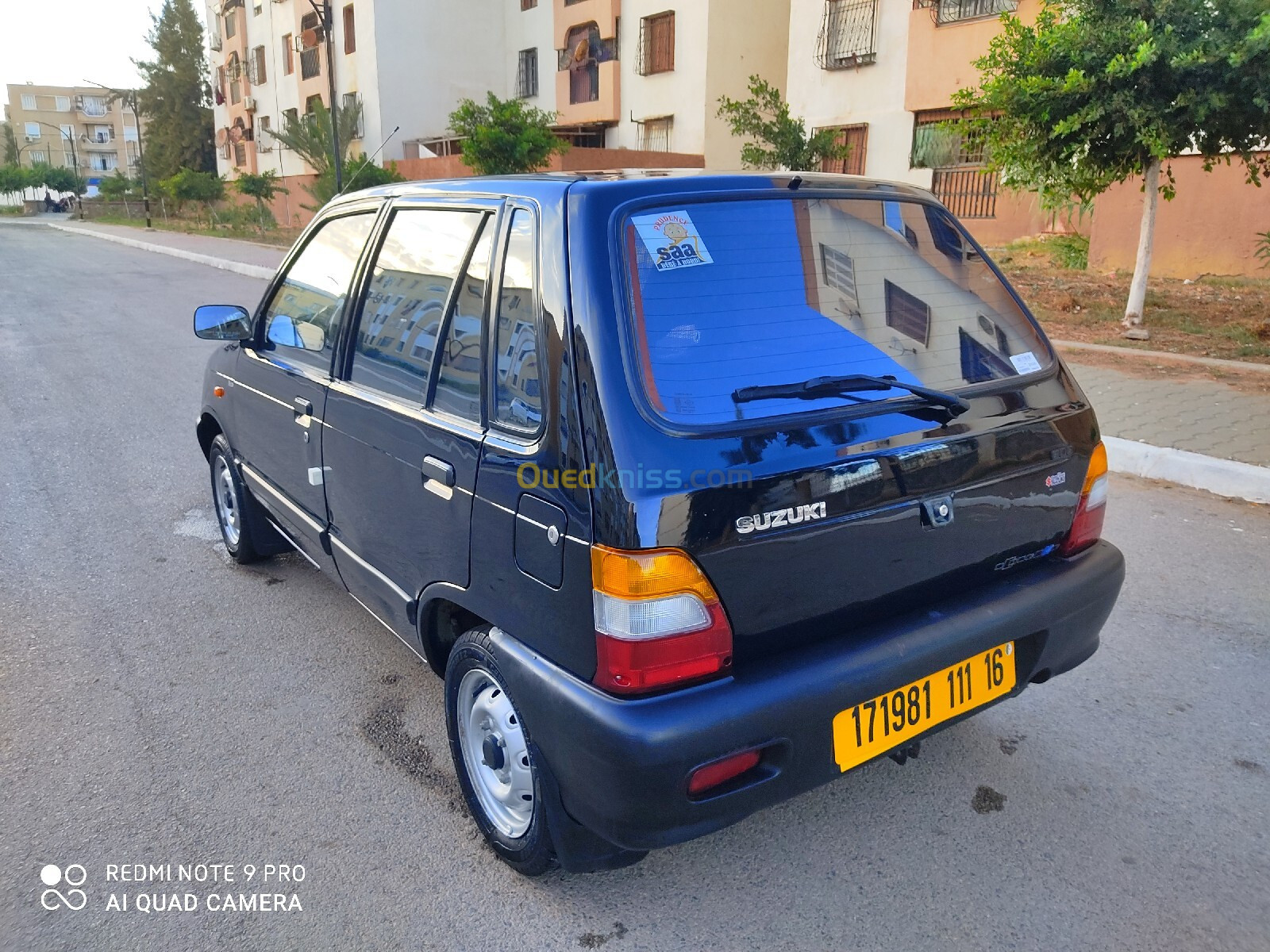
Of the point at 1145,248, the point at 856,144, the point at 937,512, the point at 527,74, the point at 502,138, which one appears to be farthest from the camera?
the point at 527,74

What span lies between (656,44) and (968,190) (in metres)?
12.6

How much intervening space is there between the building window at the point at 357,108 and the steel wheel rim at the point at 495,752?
121ft

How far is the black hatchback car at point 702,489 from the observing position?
6.67 ft

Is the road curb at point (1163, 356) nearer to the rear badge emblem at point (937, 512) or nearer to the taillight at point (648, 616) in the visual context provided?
the rear badge emblem at point (937, 512)

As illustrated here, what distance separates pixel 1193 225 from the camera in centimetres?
1380

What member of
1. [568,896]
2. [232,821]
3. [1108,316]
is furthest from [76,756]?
[1108,316]

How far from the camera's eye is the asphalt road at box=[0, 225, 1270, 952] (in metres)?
2.34

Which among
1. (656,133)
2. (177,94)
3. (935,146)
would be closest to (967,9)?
(935,146)

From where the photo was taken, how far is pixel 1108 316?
10.9 metres

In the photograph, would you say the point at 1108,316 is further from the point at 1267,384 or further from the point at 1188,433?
the point at 1188,433

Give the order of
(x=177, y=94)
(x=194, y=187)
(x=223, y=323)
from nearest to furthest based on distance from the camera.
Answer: (x=223, y=323)
(x=194, y=187)
(x=177, y=94)

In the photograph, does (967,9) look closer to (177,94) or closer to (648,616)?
(648,616)

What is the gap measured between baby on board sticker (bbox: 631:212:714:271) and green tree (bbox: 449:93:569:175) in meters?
19.1

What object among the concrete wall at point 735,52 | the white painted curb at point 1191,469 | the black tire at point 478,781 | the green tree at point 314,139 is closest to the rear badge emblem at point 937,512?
the black tire at point 478,781
